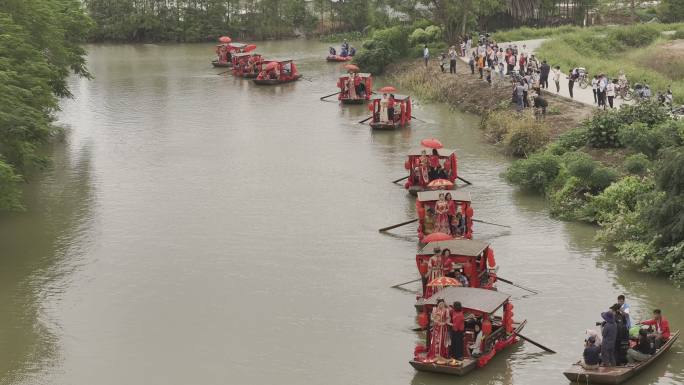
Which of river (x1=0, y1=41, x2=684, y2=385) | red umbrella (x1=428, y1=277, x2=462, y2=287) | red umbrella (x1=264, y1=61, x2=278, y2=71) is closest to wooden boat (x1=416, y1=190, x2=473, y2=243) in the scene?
river (x1=0, y1=41, x2=684, y2=385)

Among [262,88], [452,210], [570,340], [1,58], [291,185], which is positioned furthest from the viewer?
[262,88]

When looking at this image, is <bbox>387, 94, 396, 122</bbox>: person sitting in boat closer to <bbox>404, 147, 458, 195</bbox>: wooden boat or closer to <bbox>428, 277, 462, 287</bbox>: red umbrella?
<bbox>404, 147, 458, 195</bbox>: wooden boat

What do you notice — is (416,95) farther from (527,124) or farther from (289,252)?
(289,252)

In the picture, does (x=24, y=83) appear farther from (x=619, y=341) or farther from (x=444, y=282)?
(x=619, y=341)

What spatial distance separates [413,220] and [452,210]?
201 centimetres

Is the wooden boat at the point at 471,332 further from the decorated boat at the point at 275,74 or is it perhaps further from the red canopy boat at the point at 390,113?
the decorated boat at the point at 275,74

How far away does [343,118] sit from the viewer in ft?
183

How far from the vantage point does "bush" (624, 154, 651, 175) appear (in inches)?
1438

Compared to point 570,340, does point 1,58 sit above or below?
above

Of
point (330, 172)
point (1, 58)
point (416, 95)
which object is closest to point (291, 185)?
point (330, 172)

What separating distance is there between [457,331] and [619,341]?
3458 millimetres

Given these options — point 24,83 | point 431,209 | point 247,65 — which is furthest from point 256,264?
point 247,65

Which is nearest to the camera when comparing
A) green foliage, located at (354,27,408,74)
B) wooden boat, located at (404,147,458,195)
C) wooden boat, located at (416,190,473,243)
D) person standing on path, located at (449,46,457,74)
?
wooden boat, located at (416,190,473,243)

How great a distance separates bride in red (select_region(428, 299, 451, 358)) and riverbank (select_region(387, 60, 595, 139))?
22679 mm
